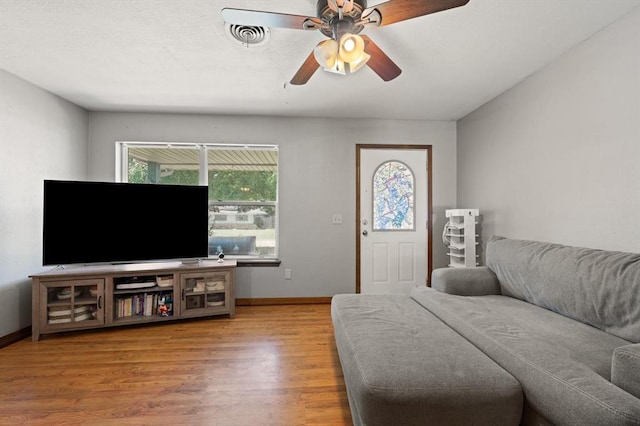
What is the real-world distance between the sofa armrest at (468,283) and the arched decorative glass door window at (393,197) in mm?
1279

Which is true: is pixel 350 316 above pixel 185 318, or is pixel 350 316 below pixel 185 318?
above

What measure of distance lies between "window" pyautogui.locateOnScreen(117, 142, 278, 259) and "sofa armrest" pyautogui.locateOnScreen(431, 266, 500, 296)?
1997 mm

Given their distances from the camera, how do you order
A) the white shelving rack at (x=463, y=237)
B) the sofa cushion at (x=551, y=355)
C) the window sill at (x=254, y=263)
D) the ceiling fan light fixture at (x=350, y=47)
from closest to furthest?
the sofa cushion at (x=551, y=355) < the ceiling fan light fixture at (x=350, y=47) < the white shelving rack at (x=463, y=237) < the window sill at (x=254, y=263)

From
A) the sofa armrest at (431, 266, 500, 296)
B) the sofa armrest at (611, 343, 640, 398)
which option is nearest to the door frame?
the sofa armrest at (431, 266, 500, 296)

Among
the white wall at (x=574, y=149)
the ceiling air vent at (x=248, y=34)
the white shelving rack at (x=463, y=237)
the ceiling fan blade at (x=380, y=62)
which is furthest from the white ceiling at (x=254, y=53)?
the white shelving rack at (x=463, y=237)

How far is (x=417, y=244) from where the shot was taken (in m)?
3.54

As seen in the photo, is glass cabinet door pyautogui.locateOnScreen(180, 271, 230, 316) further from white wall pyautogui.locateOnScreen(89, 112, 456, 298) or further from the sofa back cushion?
the sofa back cushion

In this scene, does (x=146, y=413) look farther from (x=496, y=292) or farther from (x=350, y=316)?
(x=496, y=292)

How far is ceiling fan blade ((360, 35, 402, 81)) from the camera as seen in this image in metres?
1.55

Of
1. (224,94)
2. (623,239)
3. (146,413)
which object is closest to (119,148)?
(224,94)

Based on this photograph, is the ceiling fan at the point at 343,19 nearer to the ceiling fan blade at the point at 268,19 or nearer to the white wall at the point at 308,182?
the ceiling fan blade at the point at 268,19

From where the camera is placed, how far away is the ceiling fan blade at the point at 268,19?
129 cm

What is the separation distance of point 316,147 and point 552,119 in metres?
2.30

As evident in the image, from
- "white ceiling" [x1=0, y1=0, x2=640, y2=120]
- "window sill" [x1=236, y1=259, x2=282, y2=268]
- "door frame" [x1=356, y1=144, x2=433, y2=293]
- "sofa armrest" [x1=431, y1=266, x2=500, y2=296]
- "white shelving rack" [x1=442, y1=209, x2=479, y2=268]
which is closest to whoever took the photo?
"white ceiling" [x1=0, y1=0, x2=640, y2=120]
